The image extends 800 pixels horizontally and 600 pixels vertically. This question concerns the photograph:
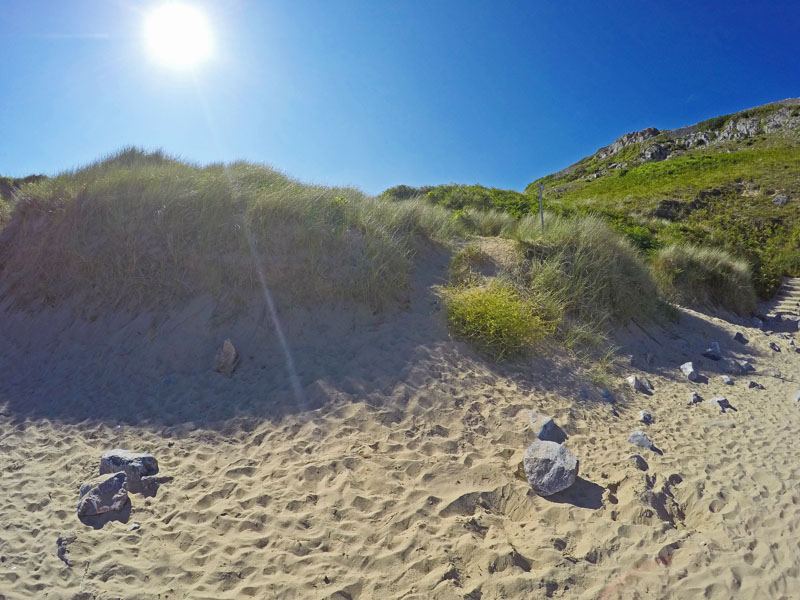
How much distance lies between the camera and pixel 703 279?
1215cm

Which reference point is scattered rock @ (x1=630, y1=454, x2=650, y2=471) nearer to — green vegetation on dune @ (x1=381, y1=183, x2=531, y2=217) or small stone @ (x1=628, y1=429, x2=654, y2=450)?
small stone @ (x1=628, y1=429, x2=654, y2=450)

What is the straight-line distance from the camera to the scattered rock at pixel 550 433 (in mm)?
4562

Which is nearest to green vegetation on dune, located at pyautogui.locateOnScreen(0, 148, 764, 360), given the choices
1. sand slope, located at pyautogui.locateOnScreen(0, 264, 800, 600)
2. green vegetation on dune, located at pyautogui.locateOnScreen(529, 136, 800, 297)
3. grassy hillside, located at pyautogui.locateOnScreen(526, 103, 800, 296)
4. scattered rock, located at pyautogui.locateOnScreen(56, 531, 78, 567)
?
sand slope, located at pyautogui.locateOnScreen(0, 264, 800, 600)

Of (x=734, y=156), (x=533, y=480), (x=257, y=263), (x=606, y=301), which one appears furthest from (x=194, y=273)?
(x=734, y=156)

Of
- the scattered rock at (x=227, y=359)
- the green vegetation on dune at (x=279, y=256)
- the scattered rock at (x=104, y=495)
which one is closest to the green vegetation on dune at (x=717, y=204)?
the green vegetation on dune at (x=279, y=256)

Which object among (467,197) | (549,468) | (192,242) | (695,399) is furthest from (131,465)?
(467,197)

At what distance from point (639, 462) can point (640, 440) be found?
0.46 meters

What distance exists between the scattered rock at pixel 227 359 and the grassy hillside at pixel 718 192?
37.5 feet

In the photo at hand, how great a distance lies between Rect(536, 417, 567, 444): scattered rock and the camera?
4562 millimetres

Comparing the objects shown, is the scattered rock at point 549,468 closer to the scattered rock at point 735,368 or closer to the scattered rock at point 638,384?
the scattered rock at point 638,384

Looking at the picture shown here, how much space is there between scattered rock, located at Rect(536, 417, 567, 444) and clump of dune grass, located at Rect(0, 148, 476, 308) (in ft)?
10.7

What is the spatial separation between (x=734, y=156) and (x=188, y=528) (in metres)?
38.2

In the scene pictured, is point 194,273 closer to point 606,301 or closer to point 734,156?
point 606,301

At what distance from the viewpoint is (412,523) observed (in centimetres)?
337
